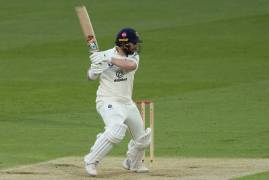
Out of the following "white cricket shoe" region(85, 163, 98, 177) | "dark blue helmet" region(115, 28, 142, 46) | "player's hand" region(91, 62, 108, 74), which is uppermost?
"dark blue helmet" region(115, 28, 142, 46)

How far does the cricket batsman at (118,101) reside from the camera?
1323cm

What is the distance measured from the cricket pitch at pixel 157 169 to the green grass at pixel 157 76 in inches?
26.8

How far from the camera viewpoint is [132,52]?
13.6 meters

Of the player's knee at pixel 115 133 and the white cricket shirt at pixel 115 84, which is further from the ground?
the white cricket shirt at pixel 115 84

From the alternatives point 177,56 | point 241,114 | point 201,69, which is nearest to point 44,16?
point 177,56

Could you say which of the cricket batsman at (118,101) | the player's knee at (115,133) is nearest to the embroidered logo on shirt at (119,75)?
the cricket batsman at (118,101)

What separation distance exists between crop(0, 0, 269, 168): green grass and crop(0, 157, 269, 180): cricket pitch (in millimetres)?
680

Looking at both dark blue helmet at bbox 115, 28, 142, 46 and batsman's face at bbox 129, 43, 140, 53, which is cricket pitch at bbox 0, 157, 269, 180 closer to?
batsman's face at bbox 129, 43, 140, 53

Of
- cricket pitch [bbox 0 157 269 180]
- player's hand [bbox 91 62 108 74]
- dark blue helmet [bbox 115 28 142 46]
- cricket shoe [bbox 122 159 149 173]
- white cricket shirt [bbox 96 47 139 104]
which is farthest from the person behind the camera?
cricket shoe [bbox 122 159 149 173]

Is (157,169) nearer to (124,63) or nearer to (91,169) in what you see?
(91,169)

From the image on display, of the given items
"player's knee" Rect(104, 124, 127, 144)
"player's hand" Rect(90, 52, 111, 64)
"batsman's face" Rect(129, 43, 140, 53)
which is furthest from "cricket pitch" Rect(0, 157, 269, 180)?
"batsman's face" Rect(129, 43, 140, 53)

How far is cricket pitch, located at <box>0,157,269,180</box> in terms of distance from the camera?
13.2 metres

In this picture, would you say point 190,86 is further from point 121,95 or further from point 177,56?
point 121,95

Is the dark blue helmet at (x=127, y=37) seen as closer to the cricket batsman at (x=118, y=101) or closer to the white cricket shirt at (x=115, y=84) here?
the cricket batsman at (x=118, y=101)
